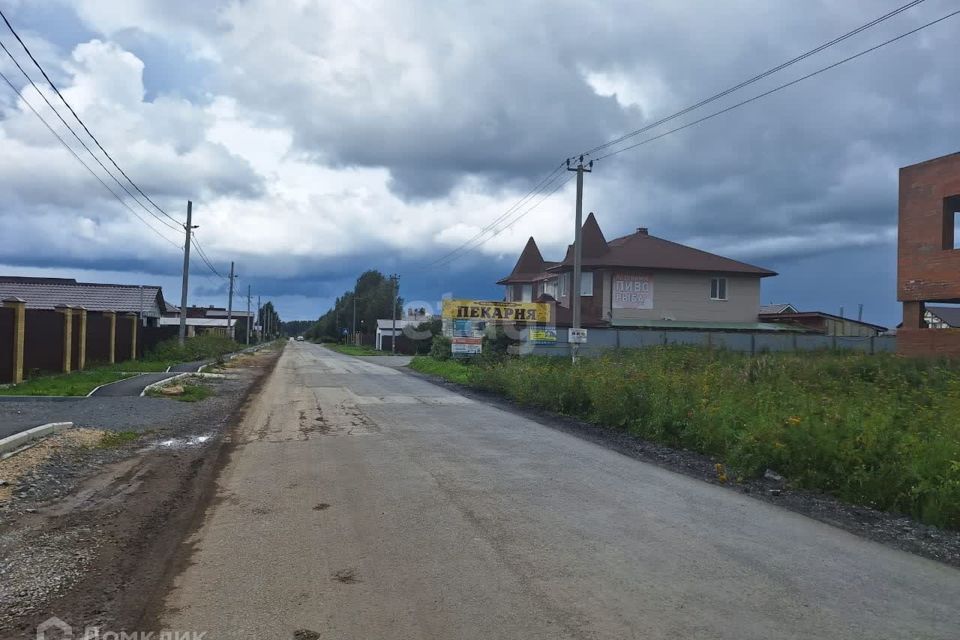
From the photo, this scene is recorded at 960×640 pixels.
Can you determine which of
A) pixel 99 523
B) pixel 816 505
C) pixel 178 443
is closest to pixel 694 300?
pixel 178 443

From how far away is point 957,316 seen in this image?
64.3 metres

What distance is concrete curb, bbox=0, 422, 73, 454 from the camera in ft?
31.2

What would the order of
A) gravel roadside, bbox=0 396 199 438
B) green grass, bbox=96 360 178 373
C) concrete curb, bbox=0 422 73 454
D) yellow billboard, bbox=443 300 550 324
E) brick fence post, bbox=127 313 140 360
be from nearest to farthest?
concrete curb, bbox=0 422 73 454 → gravel roadside, bbox=0 396 199 438 → green grass, bbox=96 360 178 373 → brick fence post, bbox=127 313 140 360 → yellow billboard, bbox=443 300 550 324

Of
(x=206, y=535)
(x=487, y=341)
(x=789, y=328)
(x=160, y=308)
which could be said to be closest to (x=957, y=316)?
(x=789, y=328)

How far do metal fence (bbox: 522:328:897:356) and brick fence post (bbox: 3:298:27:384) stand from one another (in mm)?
17310

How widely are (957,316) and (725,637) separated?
7340cm

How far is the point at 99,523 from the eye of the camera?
6.62 metres

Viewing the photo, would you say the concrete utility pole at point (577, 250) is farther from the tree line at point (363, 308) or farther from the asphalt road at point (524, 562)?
the tree line at point (363, 308)

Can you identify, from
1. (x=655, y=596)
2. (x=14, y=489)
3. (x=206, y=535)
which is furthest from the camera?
(x=14, y=489)

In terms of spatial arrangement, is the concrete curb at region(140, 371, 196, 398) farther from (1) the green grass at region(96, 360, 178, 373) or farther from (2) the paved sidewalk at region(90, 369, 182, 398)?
(1) the green grass at region(96, 360, 178, 373)

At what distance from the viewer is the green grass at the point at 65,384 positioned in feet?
58.1

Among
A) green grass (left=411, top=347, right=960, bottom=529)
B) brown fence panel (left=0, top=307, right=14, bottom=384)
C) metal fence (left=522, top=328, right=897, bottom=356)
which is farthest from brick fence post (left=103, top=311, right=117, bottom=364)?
green grass (left=411, top=347, right=960, bottom=529)

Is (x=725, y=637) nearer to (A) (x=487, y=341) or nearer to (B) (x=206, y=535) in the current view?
(B) (x=206, y=535)

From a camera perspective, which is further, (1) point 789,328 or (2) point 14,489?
(1) point 789,328
